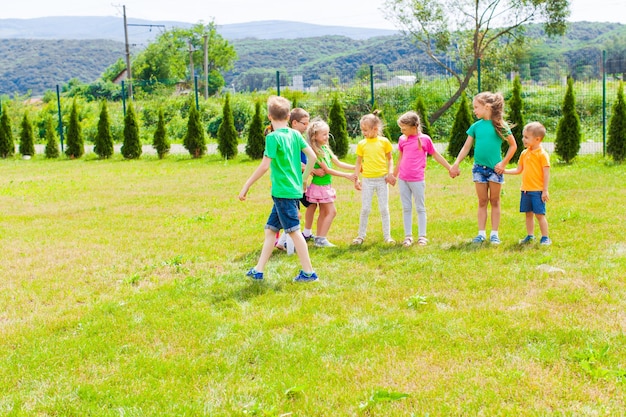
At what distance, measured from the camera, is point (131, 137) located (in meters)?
19.9

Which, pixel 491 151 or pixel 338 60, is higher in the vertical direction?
pixel 338 60

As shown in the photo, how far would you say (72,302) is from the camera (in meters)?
5.57

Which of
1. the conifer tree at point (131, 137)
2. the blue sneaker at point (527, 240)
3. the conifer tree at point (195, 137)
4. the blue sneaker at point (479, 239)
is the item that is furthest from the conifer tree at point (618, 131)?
the conifer tree at point (131, 137)

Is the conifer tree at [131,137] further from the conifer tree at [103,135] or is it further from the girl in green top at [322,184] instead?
the girl in green top at [322,184]

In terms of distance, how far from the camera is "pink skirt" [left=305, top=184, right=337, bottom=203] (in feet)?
24.3

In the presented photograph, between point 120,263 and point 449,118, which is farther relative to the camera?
point 449,118

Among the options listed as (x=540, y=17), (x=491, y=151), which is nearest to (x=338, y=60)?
(x=540, y=17)

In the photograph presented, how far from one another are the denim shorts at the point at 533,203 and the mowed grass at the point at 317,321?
40cm

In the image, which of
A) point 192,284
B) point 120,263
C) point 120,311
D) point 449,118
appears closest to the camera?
point 120,311

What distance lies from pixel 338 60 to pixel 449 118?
108 meters

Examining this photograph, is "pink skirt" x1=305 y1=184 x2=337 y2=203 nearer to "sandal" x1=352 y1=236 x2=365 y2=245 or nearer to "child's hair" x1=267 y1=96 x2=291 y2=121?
"sandal" x1=352 y1=236 x2=365 y2=245

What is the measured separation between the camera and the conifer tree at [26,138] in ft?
71.7

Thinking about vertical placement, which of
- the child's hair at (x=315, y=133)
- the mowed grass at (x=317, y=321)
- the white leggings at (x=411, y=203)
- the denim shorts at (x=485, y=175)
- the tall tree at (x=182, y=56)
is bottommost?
the mowed grass at (x=317, y=321)

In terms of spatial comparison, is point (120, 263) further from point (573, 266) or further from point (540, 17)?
point (540, 17)
